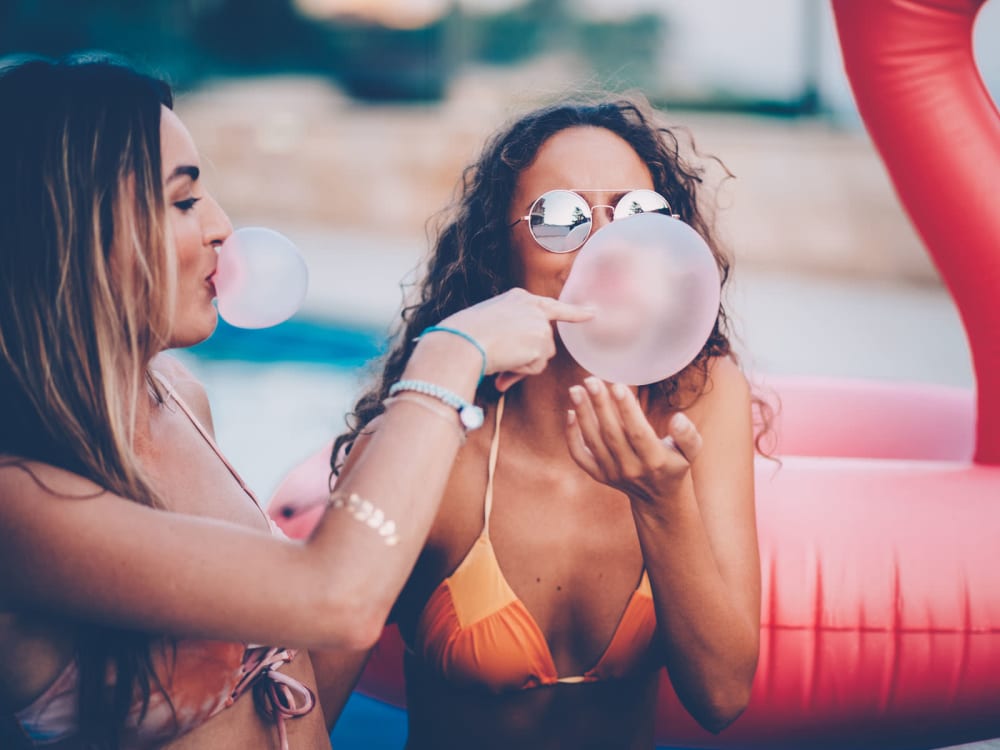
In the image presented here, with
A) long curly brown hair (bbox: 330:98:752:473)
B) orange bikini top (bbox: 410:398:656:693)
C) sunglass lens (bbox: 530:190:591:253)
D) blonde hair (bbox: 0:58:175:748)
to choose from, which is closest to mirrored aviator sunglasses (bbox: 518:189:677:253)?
sunglass lens (bbox: 530:190:591:253)

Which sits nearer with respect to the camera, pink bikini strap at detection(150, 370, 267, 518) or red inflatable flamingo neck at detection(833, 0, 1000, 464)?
pink bikini strap at detection(150, 370, 267, 518)

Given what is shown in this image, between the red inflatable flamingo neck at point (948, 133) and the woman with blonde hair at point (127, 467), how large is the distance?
4.41ft

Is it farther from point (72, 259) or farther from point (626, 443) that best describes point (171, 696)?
point (626, 443)

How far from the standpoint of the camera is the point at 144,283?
119 centimetres

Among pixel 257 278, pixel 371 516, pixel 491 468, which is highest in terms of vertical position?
pixel 257 278

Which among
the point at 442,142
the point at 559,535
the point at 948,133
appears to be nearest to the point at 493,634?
the point at 559,535

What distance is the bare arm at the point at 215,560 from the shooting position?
1055 millimetres

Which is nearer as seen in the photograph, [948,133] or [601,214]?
[601,214]

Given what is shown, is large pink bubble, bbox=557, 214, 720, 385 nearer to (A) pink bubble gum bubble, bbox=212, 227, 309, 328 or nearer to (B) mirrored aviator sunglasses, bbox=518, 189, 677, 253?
(B) mirrored aviator sunglasses, bbox=518, 189, 677, 253

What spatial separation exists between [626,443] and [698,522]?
0.21 meters

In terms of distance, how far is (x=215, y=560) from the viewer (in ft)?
3.51

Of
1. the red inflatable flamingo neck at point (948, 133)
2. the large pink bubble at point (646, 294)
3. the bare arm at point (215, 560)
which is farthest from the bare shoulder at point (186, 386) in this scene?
the red inflatable flamingo neck at point (948, 133)

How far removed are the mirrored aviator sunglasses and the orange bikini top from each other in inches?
17.4

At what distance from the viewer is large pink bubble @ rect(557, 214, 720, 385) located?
3.96 feet
